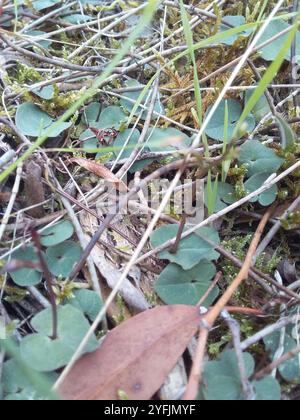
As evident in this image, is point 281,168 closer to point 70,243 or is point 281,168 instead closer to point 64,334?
point 70,243

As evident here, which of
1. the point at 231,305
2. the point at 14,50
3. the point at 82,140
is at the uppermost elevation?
the point at 14,50

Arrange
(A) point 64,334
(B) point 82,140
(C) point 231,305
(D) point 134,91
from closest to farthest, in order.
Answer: (A) point 64,334 < (C) point 231,305 < (B) point 82,140 < (D) point 134,91

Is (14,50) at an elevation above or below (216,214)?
above

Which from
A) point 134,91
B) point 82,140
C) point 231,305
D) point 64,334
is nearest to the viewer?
point 64,334

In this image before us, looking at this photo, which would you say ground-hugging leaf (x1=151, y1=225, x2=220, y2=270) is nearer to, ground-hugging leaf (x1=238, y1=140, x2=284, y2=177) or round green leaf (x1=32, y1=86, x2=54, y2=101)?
ground-hugging leaf (x1=238, y1=140, x2=284, y2=177)

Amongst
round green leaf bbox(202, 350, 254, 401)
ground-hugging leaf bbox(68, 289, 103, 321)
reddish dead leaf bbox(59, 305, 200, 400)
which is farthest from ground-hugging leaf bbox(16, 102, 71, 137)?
round green leaf bbox(202, 350, 254, 401)

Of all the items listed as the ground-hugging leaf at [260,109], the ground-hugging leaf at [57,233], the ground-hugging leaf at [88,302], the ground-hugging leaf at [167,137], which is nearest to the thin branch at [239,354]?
the ground-hugging leaf at [88,302]

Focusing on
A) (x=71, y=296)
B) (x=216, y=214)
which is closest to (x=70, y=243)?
(x=71, y=296)
